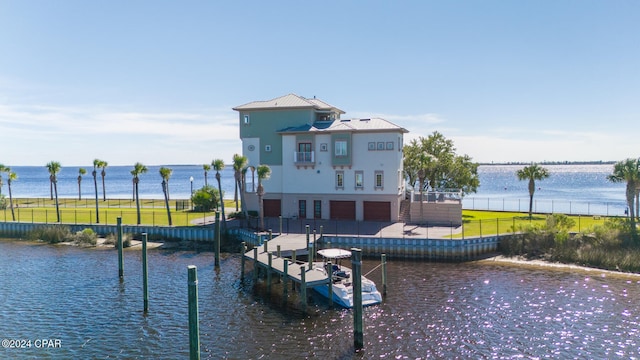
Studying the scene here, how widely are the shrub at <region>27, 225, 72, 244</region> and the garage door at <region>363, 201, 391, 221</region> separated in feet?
104

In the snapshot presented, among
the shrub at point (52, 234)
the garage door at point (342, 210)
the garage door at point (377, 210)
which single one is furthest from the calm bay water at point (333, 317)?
the garage door at point (342, 210)

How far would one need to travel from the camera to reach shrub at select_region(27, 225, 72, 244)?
49.9 m

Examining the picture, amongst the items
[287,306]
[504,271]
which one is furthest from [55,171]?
[504,271]

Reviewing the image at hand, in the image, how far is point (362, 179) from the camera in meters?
51.3

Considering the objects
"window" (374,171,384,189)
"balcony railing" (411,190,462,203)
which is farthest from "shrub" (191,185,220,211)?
"balcony railing" (411,190,462,203)

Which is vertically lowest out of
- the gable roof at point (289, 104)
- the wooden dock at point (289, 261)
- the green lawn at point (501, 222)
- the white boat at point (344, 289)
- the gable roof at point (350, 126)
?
the white boat at point (344, 289)

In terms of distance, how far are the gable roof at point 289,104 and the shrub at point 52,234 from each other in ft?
74.5

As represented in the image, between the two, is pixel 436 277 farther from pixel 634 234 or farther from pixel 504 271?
pixel 634 234

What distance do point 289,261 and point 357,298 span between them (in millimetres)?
14502

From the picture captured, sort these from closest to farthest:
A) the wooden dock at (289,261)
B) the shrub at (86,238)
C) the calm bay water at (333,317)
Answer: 1. the calm bay water at (333,317)
2. the wooden dock at (289,261)
3. the shrub at (86,238)

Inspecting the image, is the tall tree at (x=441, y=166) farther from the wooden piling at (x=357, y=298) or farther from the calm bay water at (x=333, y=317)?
the wooden piling at (x=357, y=298)

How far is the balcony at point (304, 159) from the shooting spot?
52500 millimetres

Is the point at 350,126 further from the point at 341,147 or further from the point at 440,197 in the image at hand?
the point at 440,197

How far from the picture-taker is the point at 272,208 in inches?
2160
